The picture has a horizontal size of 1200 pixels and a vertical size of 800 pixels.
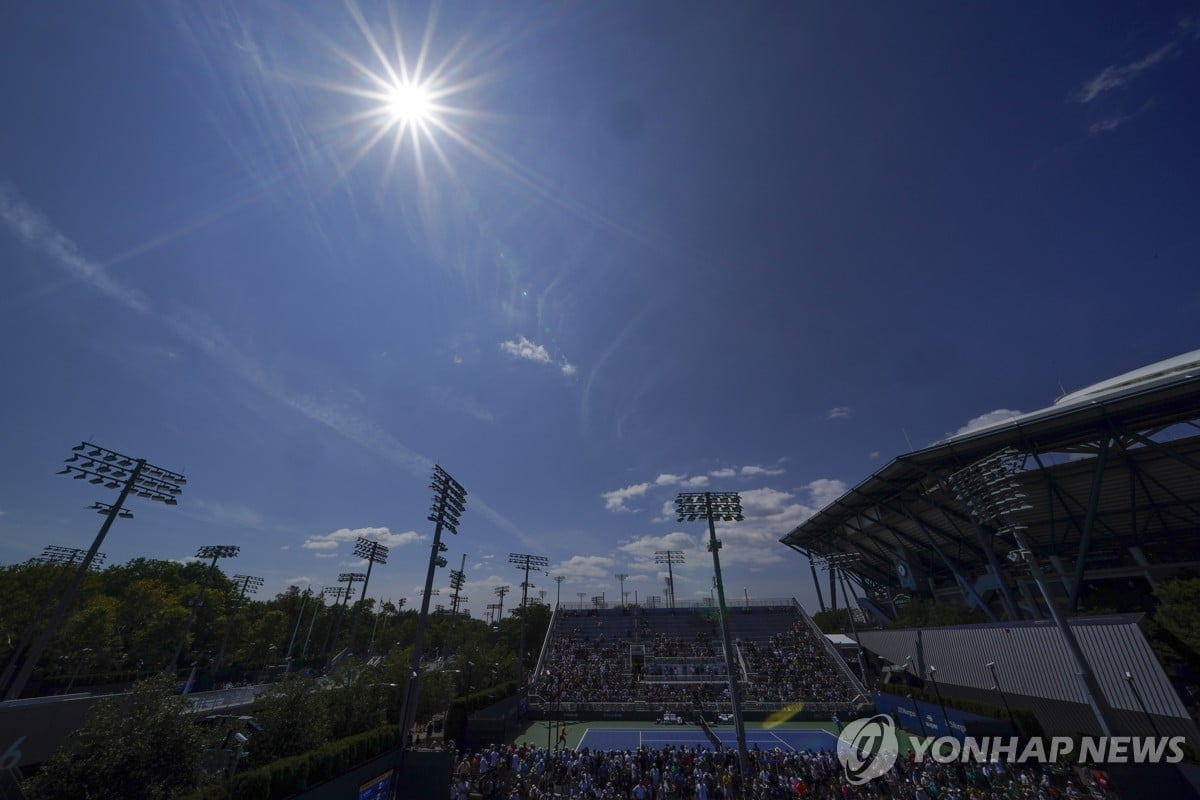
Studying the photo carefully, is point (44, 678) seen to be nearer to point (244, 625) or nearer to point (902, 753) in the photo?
point (244, 625)

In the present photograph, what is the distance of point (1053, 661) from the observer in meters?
24.0

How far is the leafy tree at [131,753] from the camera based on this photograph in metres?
11.6

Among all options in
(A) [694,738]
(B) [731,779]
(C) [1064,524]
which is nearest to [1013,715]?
(B) [731,779]

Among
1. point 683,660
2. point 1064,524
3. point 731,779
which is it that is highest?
point 1064,524

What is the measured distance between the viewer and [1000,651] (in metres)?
27.6

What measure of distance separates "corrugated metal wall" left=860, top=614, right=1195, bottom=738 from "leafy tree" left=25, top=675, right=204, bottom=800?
38709 millimetres

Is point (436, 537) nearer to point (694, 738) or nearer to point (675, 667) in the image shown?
point (694, 738)

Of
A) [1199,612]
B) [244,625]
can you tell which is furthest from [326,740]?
[244,625]

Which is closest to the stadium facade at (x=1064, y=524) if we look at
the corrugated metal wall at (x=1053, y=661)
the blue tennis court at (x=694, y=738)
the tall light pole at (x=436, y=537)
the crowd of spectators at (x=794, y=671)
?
the corrugated metal wall at (x=1053, y=661)

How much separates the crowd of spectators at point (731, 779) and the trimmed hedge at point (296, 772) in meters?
5.64

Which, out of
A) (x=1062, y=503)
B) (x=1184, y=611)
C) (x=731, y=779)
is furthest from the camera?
(x=1062, y=503)

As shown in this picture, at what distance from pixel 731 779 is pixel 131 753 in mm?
23713

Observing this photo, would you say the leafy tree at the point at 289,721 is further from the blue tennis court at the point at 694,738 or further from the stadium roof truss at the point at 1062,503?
the stadium roof truss at the point at 1062,503

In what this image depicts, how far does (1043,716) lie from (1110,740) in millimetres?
11669
